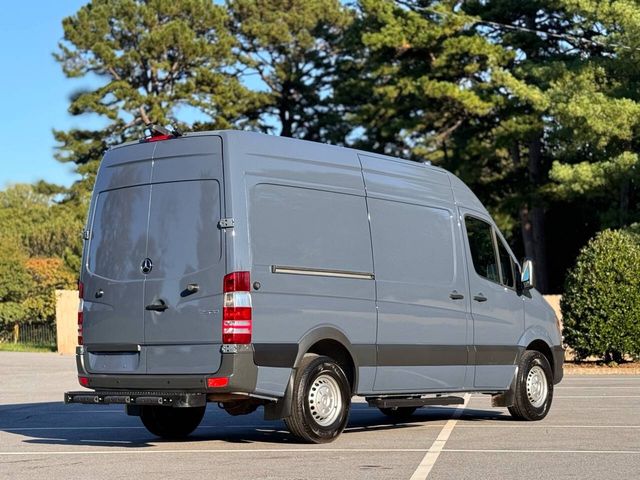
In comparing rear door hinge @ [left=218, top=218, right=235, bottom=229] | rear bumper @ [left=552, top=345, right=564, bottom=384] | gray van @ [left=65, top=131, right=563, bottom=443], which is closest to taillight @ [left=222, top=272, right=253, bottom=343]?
gray van @ [left=65, top=131, right=563, bottom=443]

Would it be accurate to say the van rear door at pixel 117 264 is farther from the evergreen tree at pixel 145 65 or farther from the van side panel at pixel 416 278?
the evergreen tree at pixel 145 65

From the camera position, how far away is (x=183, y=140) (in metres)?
11.4

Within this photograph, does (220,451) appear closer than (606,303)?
Yes

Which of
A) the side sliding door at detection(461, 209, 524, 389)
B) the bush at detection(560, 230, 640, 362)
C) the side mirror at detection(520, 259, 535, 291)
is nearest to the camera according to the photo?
the side sliding door at detection(461, 209, 524, 389)

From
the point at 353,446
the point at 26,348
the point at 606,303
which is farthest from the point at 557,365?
the point at 26,348

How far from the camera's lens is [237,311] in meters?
10.6

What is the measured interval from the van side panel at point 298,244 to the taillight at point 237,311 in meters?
0.08

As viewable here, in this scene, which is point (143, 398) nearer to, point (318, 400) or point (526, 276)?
point (318, 400)

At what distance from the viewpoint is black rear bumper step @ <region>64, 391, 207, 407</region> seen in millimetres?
10695

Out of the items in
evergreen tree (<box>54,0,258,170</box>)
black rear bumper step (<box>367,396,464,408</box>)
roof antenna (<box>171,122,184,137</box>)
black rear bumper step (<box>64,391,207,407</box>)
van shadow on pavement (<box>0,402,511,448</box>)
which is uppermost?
evergreen tree (<box>54,0,258,170</box>)

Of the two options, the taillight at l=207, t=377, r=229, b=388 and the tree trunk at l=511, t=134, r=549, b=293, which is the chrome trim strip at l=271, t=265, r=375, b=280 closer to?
the taillight at l=207, t=377, r=229, b=388

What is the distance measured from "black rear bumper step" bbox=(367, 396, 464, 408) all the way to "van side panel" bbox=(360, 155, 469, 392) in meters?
0.11

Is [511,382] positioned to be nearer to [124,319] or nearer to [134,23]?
[124,319]

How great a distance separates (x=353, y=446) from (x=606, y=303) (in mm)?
13965
